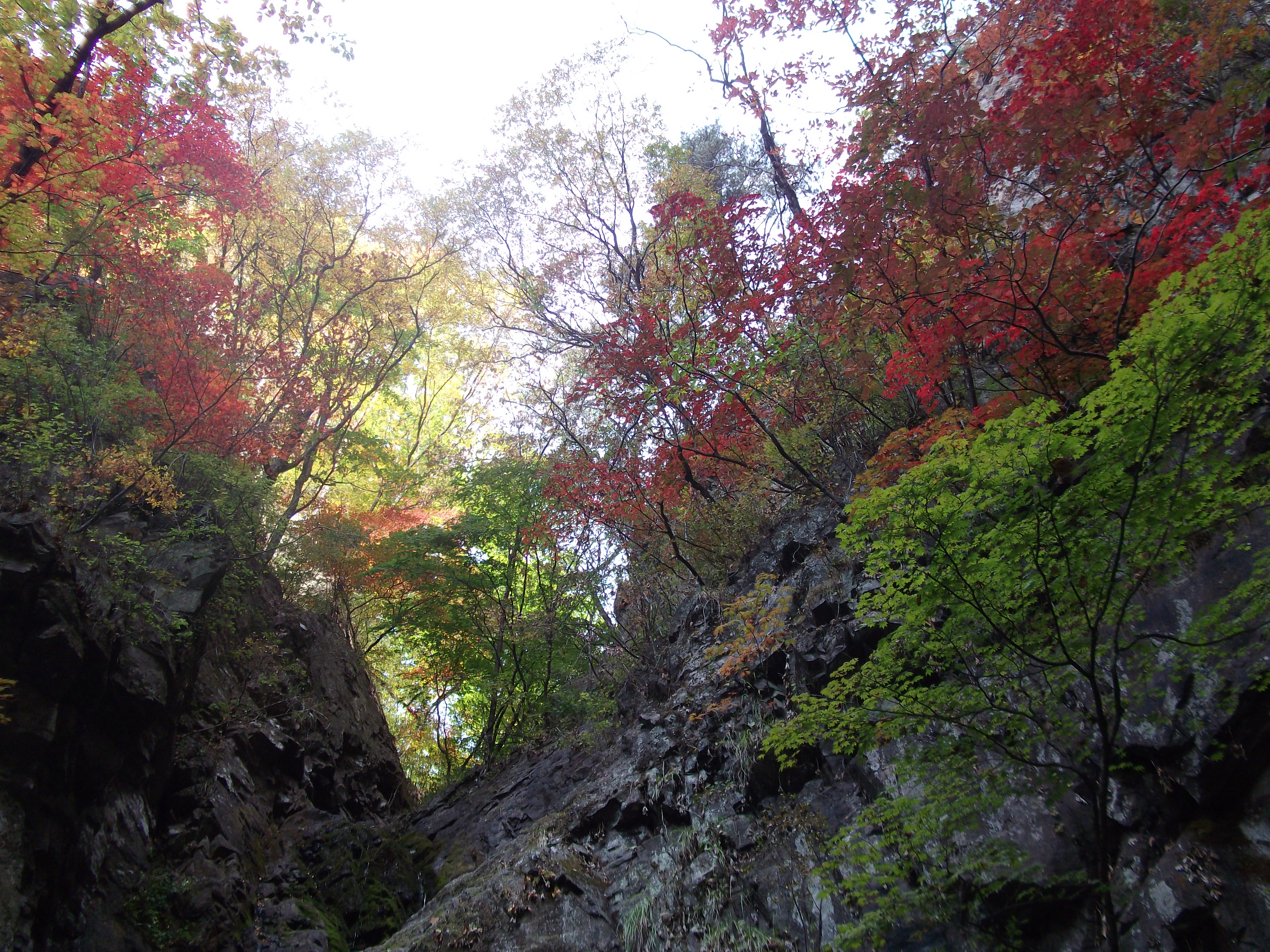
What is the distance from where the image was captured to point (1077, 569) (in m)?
3.30

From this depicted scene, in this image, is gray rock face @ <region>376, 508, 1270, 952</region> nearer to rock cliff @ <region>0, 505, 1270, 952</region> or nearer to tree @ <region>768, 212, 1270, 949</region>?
rock cliff @ <region>0, 505, 1270, 952</region>

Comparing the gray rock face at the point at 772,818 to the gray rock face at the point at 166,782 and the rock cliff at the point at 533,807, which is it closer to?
the rock cliff at the point at 533,807

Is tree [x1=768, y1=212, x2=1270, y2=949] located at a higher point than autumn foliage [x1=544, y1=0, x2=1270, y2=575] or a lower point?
lower

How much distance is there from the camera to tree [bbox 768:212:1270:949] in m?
2.94

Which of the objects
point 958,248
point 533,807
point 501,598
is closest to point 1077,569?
point 958,248

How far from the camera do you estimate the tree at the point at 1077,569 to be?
294 centimetres

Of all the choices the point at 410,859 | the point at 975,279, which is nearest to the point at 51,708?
the point at 410,859

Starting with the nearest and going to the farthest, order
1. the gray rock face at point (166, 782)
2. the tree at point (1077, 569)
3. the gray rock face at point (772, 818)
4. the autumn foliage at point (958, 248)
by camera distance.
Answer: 1. the tree at point (1077, 569)
2. the gray rock face at point (772, 818)
3. the autumn foliage at point (958, 248)
4. the gray rock face at point (166, 782)

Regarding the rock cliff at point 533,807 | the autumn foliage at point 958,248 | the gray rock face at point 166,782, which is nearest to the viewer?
the rock cliff at point 533,807

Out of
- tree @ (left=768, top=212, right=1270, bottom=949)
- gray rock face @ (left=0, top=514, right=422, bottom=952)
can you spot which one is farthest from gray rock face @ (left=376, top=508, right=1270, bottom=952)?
gray rock face @ (left=0, top=514, right=422, bottom=952)

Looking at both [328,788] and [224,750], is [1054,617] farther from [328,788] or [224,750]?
[328,788]

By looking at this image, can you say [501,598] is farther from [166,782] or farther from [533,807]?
[166,782]

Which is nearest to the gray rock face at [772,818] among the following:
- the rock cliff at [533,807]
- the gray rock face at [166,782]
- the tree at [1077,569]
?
the rock cliff at [533,807]

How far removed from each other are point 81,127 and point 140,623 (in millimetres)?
6102
